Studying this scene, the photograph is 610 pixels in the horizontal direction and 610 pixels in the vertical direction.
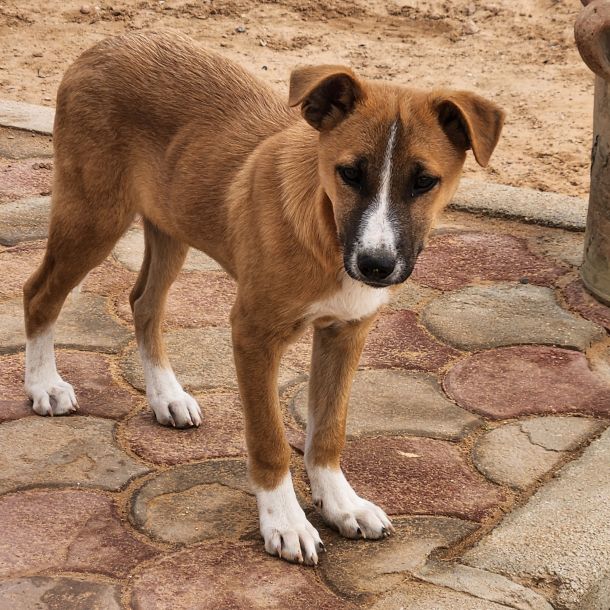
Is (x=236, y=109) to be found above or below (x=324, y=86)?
below

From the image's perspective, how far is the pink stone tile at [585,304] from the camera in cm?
520

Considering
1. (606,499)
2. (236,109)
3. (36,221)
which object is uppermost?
(236,109)

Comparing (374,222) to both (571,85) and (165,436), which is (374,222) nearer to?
(165,436)

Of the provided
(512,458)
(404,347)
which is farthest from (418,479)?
(404,347)

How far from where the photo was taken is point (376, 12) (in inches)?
395

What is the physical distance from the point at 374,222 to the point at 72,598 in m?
1.31

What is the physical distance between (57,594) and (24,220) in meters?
3.08

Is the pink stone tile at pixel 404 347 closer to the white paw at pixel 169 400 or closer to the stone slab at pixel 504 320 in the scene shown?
the stone slab at pixel 504 320

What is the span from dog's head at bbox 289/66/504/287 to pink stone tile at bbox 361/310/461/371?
4.69 feet

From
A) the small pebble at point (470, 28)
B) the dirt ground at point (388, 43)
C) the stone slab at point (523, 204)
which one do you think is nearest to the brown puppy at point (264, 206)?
the stone slab at point (523, 204)

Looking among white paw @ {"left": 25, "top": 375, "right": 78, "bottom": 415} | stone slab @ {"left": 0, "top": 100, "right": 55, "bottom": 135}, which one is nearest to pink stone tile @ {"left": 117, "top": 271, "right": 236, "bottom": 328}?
white paw @ {"left": 25, "top": 375, "right": 78, "bottom": 415}

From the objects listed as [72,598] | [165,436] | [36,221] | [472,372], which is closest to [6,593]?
[72,598]

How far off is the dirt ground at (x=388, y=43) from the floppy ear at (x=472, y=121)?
13.0 feet

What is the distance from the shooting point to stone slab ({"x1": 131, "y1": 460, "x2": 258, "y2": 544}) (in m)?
3.67
